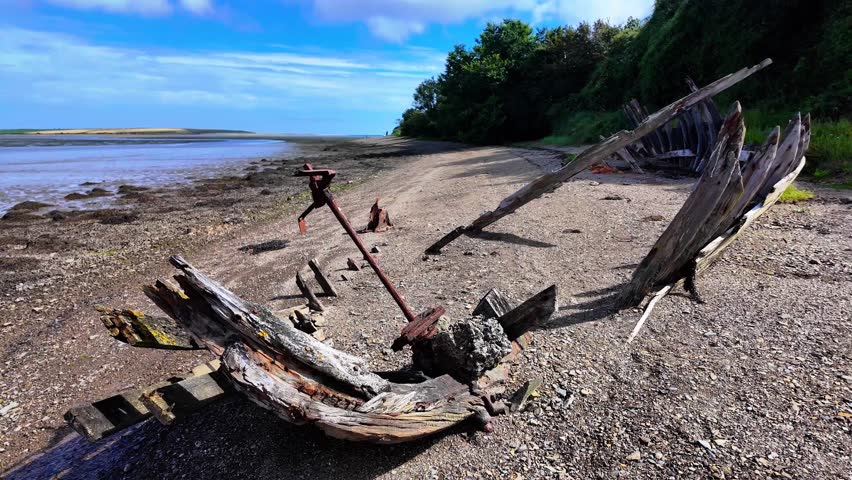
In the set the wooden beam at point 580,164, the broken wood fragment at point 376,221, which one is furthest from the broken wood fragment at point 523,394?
the broken wood fragment at point 376,221

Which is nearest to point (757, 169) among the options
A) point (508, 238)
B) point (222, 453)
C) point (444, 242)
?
point (508, 238)

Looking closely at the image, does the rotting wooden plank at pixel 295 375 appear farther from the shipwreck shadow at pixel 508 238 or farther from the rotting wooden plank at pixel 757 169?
the shipwreck shadow at pixel 508 238

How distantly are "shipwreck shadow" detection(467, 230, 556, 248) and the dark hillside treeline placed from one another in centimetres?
1146

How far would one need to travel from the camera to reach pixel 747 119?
15.9 m

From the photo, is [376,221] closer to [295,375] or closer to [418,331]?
[418,331]

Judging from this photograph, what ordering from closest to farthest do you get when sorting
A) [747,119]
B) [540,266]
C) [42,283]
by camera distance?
[540,266] → [42,283] → [747,119]

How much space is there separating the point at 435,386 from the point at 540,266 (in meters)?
4.02

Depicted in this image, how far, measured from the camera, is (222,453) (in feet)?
11.6

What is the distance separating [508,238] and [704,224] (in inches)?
148

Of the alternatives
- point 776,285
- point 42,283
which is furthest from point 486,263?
point 42,283

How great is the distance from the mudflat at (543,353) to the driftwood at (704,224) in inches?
10.2

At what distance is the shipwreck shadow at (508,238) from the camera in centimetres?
816

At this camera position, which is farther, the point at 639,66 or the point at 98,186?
the point at 639,66

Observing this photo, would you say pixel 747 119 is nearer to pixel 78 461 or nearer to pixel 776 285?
pixel 776 285
